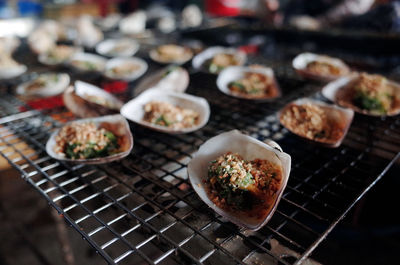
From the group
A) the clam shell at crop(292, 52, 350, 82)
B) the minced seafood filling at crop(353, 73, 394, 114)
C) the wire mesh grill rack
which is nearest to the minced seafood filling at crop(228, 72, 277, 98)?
the wire mesh grill rack

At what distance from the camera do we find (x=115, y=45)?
486cm

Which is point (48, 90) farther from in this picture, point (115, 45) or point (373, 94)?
point (373, 94)

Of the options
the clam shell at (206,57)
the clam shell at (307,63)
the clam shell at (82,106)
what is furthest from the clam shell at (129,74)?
the clam shell at (307,63)

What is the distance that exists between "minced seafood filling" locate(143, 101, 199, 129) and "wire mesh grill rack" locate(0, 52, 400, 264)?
143 millimetres

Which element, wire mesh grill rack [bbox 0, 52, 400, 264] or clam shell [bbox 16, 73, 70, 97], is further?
clam shell [bbox 16, 73, 70, 97]

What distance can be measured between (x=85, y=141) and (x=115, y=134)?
0.86 feet

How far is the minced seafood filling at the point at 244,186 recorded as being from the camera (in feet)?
5.19

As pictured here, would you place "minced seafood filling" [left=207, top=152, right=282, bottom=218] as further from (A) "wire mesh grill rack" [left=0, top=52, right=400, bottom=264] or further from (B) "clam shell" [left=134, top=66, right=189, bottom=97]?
(B) "clam shell" [left=134, top=66, right=189, bottom=97]

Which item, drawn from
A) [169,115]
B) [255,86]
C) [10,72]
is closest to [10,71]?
[10,72]

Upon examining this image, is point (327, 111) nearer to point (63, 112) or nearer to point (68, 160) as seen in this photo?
point (68, 160)

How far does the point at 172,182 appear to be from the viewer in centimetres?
198

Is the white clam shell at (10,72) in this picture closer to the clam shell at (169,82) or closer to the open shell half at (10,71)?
the open shell half at (10,71)

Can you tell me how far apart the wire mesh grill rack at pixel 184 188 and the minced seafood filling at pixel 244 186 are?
0.11 meters

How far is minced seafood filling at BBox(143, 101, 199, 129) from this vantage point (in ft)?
7.84
